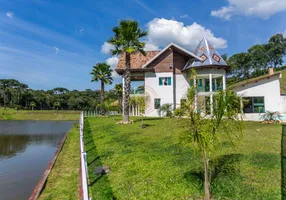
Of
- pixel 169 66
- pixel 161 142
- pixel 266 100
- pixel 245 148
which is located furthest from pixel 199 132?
pixel 169 66

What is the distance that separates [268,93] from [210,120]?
18782 mm

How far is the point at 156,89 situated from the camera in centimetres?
2412

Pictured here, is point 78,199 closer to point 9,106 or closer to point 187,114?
point 187,114

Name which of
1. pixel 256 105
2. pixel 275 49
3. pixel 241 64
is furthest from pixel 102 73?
pixel 275 49

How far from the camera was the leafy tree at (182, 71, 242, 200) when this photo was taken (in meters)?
4.12

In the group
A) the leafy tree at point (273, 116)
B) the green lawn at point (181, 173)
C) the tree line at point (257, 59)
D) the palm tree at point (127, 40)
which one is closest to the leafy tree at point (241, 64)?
the tree line at point (257, 59)

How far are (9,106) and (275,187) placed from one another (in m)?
91.7

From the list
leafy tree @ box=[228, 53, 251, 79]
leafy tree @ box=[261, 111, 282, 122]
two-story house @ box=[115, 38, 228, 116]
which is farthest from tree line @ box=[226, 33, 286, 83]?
leafy tree @ box=[261, 111, 282, 122]

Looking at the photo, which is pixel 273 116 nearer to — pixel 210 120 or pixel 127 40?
pixel 127 40

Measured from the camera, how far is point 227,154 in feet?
23.5

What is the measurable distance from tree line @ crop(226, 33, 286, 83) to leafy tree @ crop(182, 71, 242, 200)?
2253 inches

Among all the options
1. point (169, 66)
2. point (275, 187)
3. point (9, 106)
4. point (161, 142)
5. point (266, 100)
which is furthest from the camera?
point (9, 106)

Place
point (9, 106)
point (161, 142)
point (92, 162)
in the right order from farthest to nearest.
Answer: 1. point (9, 106)
2. point (161, 142)
3. point (92, 162)

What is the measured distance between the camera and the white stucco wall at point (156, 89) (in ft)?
78.6
